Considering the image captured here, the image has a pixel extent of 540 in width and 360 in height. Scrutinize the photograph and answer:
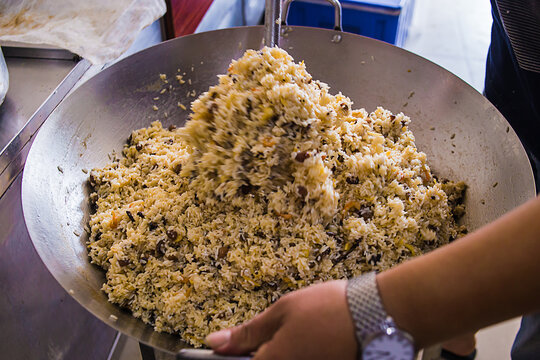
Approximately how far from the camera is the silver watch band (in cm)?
62

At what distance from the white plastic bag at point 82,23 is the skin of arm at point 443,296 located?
1.29 metres

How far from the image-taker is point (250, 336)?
711 mm

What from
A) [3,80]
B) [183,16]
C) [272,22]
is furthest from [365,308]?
[183,16]

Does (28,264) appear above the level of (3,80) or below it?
below

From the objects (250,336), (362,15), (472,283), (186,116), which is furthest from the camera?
(362,15)

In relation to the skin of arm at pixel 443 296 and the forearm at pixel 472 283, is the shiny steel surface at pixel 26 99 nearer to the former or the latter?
the skin of arm at pixel 443 296

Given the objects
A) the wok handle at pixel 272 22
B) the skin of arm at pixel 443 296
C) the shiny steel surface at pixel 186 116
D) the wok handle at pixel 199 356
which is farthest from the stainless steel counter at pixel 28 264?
the skin of arm at pixel 443 296

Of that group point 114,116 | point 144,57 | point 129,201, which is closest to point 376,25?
point 144,57

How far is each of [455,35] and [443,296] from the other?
12.2 feet

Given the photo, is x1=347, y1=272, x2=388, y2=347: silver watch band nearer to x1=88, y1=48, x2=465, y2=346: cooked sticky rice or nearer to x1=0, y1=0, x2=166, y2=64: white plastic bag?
x1=88, y1=48, x2=465, y2=346: cooked sticky rice

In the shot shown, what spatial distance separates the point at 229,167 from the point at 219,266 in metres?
0.27

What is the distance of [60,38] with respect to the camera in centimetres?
156

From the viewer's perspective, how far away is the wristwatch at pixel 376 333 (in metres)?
0.62

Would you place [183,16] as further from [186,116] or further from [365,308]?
[365,308]
